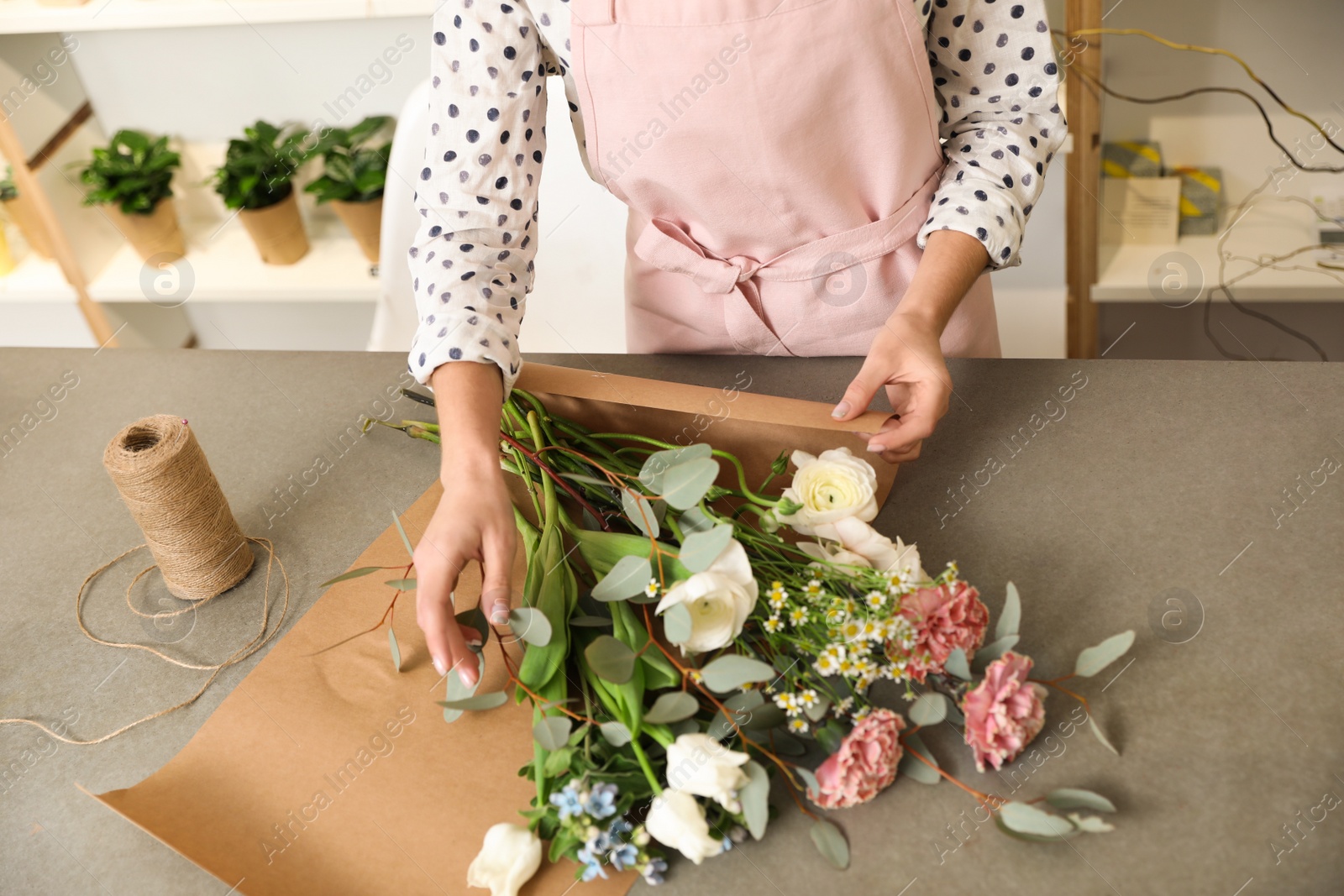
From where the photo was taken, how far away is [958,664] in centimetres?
60

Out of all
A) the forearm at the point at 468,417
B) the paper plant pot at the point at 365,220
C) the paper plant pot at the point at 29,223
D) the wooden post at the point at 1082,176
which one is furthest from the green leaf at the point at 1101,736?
the paper plant pot at the point at 29,223

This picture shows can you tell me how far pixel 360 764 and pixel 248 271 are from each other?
203cm

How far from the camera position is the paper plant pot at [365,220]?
Result: 219cm

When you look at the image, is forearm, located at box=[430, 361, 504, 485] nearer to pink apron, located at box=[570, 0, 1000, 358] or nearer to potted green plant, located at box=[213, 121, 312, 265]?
pink apron, located at box=[570, 0, 1000, 358]

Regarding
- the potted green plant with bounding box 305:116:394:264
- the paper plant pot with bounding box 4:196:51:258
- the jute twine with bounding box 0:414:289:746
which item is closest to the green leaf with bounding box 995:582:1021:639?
the jute twine with bounding box 0:414:289:746

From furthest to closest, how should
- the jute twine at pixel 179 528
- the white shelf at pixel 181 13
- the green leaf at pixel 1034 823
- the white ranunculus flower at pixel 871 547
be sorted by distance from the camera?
1. the white shelf at pixel 181 13
2. the jute twine at pixel 179 528
3. the white ranunculus flower at pixel 871 547
4. the green leaf at pixel 1034 823

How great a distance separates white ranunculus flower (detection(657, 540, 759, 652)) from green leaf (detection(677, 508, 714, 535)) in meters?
0.05

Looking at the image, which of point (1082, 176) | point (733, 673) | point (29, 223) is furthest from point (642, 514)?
point (29, 223)

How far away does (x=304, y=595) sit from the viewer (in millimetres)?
833

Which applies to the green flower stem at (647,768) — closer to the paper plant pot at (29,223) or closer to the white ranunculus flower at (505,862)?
the white ranunculus flower at (505,862)

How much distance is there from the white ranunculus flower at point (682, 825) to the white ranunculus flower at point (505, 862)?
75 mm

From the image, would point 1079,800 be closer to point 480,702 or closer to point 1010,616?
point 1010,616

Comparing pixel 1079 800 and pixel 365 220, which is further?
pixel 365 220

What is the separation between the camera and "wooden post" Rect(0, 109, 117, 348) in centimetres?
229
